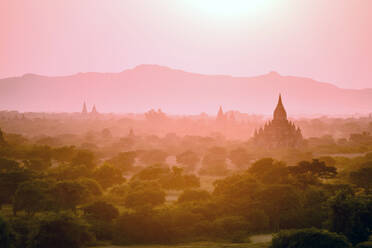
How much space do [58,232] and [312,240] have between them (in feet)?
53.7

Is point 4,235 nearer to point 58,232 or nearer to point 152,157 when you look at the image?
point 58,232

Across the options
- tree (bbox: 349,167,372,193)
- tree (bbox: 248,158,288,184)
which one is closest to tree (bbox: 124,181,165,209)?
tree (bbox: 248,158,288,184)

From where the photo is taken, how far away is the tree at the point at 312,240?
2245cm

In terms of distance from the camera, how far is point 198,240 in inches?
1188

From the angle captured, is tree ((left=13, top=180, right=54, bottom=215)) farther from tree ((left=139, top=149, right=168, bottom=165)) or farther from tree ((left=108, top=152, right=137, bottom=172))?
tree ((left=139, top=149, right=168, bottom=165))

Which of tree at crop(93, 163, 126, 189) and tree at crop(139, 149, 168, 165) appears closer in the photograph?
tree at crop(93, 163, 126, 189)

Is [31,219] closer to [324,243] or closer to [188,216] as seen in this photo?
[188,216]

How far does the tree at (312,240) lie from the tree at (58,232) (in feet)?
43.5

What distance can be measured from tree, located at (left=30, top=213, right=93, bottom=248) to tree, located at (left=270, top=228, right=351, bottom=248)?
1327 centimetres

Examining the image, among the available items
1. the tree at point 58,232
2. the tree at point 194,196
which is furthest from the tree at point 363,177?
the tree at point 58,232

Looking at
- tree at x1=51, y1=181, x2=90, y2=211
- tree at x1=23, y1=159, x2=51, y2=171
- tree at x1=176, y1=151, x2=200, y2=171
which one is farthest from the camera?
tree at x1=176, y1=151, x2=200, y2=171

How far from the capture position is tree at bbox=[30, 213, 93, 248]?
25.8m

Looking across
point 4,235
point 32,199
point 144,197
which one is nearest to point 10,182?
Result: point 32,199

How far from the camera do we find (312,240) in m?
22.8
